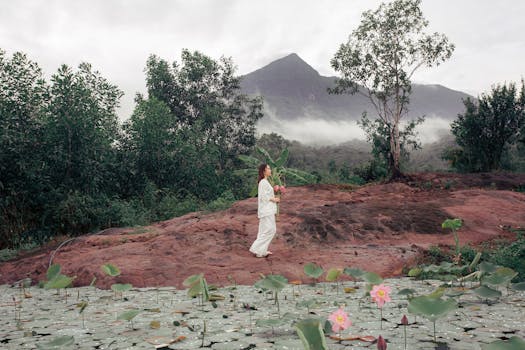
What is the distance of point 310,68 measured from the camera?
126250 millimetres

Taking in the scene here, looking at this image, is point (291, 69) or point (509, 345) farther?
point (291, 69)

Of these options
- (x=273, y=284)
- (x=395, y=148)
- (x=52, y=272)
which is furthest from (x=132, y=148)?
(x=273, y=284)

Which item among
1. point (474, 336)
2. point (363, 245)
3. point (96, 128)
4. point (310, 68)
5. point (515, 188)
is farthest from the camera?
point (310, 68)

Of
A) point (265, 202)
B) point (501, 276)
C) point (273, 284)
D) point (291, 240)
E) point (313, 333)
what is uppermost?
point (265, 202)

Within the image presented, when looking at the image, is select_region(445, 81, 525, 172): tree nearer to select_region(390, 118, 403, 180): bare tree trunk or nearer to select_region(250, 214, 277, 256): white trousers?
select_region(390, 118, 403, 180): bare tree trunk

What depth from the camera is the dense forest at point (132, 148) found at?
548 inches

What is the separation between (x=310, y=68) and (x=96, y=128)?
11687cm

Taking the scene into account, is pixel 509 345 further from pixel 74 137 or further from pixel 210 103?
pixel 210 103

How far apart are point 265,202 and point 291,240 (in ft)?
4.57

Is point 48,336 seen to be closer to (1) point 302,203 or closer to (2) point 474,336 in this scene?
(2) point 474,336

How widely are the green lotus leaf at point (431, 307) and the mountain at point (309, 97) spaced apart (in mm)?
102822

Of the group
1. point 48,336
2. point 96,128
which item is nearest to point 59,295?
point 48,336

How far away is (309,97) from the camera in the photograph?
119 m

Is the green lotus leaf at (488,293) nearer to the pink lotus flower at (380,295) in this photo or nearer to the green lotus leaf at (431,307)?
the green lotus leaf at (431,307)
